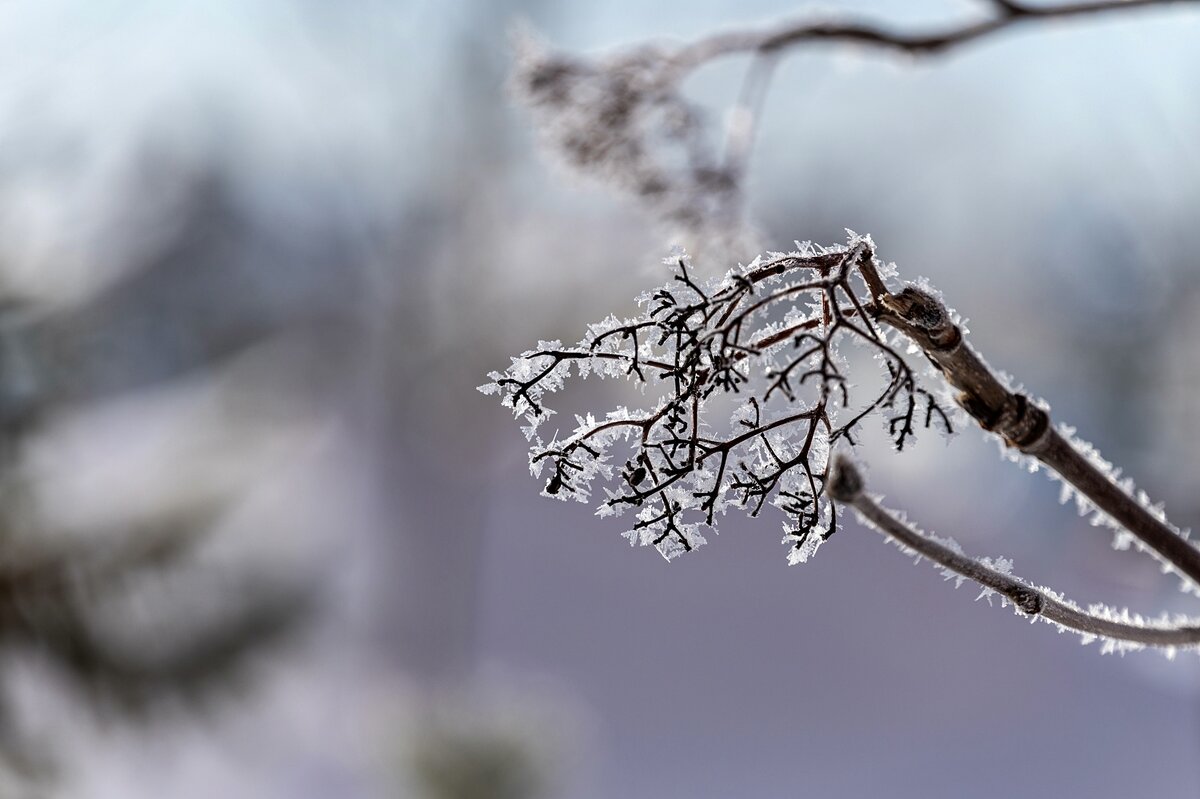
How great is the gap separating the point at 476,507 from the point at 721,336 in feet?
11.3

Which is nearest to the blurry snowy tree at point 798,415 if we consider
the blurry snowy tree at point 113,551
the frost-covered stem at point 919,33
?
the frost-covered stem at point 919,33

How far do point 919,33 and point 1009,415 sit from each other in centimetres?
26

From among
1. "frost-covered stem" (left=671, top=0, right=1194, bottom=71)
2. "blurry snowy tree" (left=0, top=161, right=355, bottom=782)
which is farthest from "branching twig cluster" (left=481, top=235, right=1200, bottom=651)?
"blurry snowy tree" (left=0, top=161, right=355, bottom=782)

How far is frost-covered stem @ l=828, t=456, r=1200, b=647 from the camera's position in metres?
0.18

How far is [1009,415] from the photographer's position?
0.20 m

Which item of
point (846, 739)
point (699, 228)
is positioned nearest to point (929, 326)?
point (699, 228)

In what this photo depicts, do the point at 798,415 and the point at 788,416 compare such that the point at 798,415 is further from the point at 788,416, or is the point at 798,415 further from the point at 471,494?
the point at 471,494

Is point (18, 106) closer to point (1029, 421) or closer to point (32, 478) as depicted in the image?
point (32, 478)

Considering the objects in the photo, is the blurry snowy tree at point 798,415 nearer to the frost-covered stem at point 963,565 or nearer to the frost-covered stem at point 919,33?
the frost-covered stem at point 963,565

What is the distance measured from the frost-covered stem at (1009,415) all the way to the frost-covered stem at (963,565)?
0.02m

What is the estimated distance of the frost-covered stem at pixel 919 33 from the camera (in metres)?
0.37

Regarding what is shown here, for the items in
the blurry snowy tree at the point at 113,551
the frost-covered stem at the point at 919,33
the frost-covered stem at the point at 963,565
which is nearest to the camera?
the frost-covered stem at the point at 963,565

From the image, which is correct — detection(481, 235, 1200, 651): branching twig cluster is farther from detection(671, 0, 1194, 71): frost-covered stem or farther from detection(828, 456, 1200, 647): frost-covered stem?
detection(671, 0, 1194, 71): frost-covered stem

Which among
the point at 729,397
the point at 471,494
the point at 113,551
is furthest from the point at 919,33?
the point at 471,494
